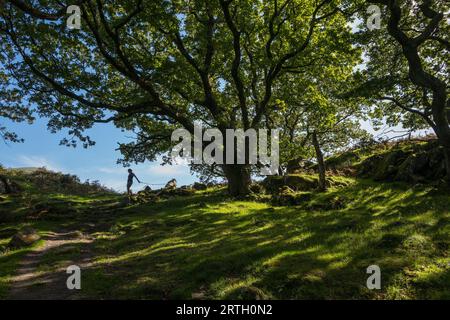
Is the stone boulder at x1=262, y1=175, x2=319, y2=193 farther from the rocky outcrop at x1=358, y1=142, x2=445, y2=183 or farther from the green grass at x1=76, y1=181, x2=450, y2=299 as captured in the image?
the green grass at x1=76, y1=181, x2=450, y2=299

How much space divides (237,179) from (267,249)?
16324 mm

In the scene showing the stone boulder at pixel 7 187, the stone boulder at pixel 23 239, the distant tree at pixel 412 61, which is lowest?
the stone boulder at pixel 23 239

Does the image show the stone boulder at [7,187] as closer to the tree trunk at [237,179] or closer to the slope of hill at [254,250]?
the slope of hill at [254,250]

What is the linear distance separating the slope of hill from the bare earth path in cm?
5

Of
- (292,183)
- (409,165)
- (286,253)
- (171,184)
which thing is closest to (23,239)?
(286,253)

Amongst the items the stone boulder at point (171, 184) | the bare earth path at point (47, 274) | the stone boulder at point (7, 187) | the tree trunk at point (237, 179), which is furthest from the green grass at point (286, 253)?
the stone boulder at point (7, 187)

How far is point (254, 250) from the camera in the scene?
13258mm

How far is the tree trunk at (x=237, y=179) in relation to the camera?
29219 mm

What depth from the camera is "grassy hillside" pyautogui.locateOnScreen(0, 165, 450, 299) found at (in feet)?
32.1

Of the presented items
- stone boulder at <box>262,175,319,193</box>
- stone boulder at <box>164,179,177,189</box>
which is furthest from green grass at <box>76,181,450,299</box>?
stone boulder at <box>164,179,177,189</box>

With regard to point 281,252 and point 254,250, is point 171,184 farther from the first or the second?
point 281,252

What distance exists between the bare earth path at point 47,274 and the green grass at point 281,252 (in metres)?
0.37
